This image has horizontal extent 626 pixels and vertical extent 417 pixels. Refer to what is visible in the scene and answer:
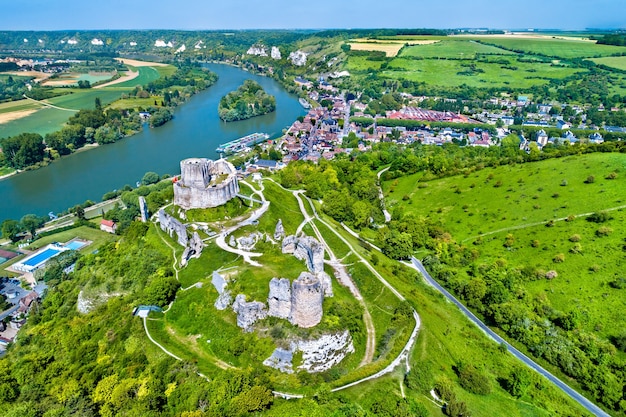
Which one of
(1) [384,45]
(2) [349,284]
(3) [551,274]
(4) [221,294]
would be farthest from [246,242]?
(1) [384,45]

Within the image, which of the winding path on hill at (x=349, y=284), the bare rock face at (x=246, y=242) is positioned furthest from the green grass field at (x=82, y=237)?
the winding path on hill at (x=349, y=284)

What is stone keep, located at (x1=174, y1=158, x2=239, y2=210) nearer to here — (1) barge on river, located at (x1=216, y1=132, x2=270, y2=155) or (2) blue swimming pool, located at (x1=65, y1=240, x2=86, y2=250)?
(2) blue swimming pool, located at (x1=65, y1=240, x2=86, y2=250)

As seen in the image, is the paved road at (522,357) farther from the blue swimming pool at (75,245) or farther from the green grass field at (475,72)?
the green grass field at (475,72)

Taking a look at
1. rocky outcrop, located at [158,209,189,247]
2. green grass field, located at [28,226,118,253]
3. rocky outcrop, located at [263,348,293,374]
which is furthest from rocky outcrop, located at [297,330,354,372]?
green grass field, located at [28,226,118,253]

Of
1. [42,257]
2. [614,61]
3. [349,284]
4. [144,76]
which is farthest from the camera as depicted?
[144,76]

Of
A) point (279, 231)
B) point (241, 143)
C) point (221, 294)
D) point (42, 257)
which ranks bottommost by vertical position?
point (42, 257)

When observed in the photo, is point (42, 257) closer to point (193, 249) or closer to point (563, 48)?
point (193, 249)
